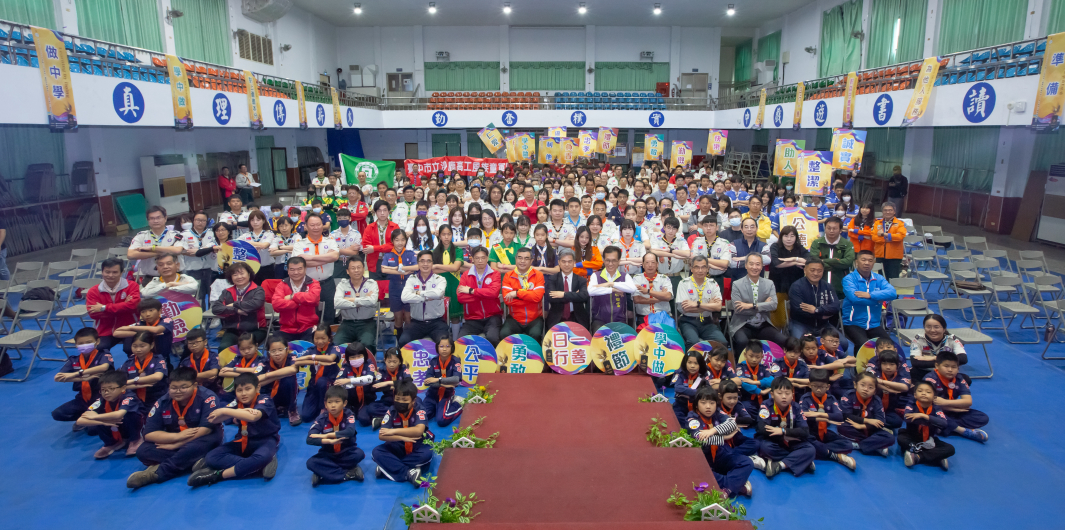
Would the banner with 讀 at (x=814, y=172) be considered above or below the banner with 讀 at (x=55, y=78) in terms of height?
below

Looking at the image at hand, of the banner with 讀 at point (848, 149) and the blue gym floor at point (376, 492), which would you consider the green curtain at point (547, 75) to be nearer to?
the banner with 讀 at point (848, 149)

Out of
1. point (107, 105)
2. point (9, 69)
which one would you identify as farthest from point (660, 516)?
point (107, 105)

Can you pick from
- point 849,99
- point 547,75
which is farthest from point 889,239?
point 547,75

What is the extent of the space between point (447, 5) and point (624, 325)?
902 inches

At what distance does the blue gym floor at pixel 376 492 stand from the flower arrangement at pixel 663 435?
690mm

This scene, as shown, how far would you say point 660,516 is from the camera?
12.1 ft

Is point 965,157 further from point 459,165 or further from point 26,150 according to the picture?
point 26,150

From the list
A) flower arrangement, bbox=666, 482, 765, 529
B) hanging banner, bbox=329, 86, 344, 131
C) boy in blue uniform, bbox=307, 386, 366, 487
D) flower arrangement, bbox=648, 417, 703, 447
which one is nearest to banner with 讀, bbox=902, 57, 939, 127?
flower arrangement, bbox=648, 417, 703, 447

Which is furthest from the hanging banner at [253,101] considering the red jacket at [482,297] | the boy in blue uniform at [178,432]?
the boy in blue uniform at [178,432]

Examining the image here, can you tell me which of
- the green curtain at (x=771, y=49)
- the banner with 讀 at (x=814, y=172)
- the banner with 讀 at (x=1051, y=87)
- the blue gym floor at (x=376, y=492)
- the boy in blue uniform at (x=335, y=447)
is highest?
the green curtain at (x=771, y=49)

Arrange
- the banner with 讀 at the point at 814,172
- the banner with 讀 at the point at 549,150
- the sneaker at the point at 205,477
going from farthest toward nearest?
the banner with 讀 at the point at 549,150
the banner with 讀 at the point at 814,172
the sneaker at the point at 205,477

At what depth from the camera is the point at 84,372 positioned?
571cm

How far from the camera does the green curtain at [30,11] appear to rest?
37.9 ft

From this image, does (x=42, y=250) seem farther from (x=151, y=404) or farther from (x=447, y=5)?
(x=447, y=5)
